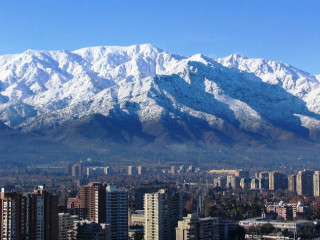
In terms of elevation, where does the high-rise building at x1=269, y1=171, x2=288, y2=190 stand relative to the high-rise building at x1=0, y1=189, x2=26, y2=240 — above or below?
above

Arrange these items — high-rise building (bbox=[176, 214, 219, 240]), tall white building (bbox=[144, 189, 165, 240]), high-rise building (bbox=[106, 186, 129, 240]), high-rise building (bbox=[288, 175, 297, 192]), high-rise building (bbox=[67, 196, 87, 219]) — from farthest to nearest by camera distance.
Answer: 1. high-rise building (bbox=[288, 175, 297, 192])
2. high-rise building (bbox=[67, 196, 87, 219])
3. high-rise building (bbox=[106, 186, 129, 240])
4. tall white building (bbox=[144, 189, 165, 240])
5. high-rise building (bbox=[176, 214, 219, 240])

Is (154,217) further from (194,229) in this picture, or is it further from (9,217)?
(9,217)

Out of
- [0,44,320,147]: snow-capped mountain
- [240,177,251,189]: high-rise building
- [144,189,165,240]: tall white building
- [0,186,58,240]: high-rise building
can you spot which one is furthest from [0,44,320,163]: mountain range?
[0,186,58,240]: high-rise building

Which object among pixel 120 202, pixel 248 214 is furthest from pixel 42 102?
pixel 120 202

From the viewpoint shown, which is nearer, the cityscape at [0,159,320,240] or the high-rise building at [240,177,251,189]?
the cityscape at [0,159,320,240]

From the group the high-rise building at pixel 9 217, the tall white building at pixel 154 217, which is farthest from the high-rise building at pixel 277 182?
the high-rise building at pixel 9 217

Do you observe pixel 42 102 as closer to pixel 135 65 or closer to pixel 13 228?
pixel 135 65

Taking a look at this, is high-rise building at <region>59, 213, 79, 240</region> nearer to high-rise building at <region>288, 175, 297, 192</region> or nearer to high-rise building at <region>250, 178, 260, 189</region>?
high-rise building at <region>288, 175, 297, 192</region>

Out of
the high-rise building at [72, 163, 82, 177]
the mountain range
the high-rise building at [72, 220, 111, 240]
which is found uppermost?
the mountain range
